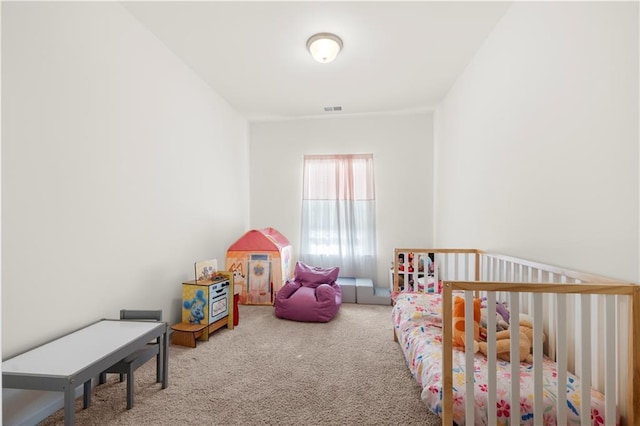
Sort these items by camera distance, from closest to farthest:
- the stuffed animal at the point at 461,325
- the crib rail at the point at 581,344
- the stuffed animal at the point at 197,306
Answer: the crib rail at the point at 581,344
the stuffed animal at the point at 461,325
the stuffed animal at the point at 197,306

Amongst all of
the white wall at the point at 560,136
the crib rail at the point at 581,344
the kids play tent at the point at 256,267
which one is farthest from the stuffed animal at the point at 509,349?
the kids play tent at the point at 256,267

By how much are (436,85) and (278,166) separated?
221 cm

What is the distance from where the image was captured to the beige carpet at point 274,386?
1.60m

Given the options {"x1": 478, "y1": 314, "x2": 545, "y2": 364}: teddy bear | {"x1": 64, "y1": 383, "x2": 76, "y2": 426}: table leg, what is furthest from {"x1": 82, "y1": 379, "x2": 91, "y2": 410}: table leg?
{"x1": 478, "y1": 314, "x2": 545, "y2": 364}: teddy bear

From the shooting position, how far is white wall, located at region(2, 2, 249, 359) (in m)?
1.53

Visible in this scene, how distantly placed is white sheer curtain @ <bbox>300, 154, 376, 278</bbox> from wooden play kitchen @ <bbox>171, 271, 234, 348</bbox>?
176 centimetres

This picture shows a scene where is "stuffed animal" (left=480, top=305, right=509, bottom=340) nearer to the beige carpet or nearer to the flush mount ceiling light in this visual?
the beige carpet

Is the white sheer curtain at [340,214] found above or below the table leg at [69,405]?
above

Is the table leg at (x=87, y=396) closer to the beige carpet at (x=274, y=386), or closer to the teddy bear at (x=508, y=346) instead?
the beige carpet at (x=274, y=386)

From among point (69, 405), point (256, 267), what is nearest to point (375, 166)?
point (256, 267)

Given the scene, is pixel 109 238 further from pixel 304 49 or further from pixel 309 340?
pixel 304 49

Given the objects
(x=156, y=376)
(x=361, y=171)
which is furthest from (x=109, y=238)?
(x=361, y=171)

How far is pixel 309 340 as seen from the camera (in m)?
2.59

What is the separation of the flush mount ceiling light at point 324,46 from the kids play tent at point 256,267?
6.40 feet
